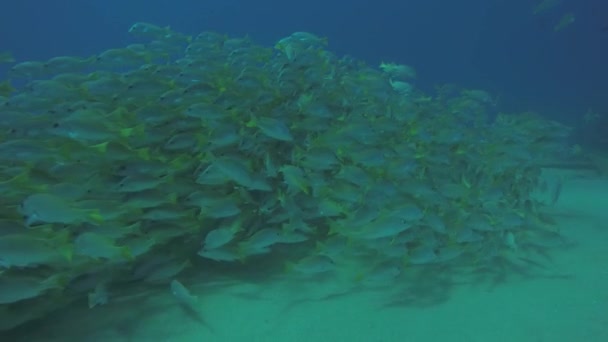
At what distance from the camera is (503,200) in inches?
233

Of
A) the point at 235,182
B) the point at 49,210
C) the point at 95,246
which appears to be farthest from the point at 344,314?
the point at 49,210

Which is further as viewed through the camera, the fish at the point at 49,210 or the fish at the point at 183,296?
the fish at the point at 183,296

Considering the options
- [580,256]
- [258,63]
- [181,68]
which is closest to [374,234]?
[580,256]

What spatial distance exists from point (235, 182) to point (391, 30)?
84.0m

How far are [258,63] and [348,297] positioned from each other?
4.16 m

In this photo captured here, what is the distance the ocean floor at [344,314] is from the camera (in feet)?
13.2

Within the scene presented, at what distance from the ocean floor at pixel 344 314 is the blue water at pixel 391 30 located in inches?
1873

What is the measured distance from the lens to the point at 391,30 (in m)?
83.4

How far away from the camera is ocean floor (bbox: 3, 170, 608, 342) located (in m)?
4.03

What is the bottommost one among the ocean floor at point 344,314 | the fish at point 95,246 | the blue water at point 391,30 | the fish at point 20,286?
the ocean floor at point 344,314

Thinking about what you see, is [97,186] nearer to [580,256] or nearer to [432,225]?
[432,225]

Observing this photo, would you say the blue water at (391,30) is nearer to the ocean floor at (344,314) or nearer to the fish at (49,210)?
the ocean floor at (344,314)

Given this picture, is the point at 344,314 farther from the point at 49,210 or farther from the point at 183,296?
the point at 49,210

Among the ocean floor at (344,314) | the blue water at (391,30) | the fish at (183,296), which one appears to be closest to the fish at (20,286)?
the ocean floor at (344,314)
